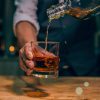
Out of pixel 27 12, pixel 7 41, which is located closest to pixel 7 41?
pixel 7 41

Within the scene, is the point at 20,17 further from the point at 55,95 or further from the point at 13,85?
the point at 55,95

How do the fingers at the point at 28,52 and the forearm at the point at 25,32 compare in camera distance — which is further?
the forearm at the point at 25,32

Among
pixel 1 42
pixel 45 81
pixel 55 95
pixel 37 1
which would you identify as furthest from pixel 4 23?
pixel 55 95

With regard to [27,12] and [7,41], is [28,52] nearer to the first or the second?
[27,12]

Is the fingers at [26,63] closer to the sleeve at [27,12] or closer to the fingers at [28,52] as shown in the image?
the fingers at [28,52]

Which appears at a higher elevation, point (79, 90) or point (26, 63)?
point (26, 63)

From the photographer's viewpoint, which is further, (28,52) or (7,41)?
(7,41)

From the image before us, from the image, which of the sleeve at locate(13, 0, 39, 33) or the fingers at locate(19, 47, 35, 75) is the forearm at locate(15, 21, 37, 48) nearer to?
the sleeve at locate(13, 0, 39, 33)

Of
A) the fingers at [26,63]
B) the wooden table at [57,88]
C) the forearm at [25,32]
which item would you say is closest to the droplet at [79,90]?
the wooden table at [57,88]
